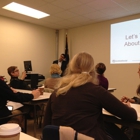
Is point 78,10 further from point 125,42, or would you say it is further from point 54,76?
point 54,76

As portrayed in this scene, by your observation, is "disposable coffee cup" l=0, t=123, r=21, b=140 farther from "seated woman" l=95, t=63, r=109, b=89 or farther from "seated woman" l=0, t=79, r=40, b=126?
"seated woman" l=95, t=63, r=109, b=89

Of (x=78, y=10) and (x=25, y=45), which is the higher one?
(x=78, y=10)

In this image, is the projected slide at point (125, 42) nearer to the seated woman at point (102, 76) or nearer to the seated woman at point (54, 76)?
the seated woman at point (102, 76)

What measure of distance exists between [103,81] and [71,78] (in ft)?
6.34

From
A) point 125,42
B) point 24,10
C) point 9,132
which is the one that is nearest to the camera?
→ point 9,132

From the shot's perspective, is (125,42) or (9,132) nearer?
(9,132)

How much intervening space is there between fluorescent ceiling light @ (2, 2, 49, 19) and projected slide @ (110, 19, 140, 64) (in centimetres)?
225

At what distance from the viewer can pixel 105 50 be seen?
5324 mm

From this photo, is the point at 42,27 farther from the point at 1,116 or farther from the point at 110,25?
the point at 1,116

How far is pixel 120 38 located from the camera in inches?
195

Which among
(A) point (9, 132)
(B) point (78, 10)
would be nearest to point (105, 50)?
(B) point (78, 10)

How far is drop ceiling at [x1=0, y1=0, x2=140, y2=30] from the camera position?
390 centimetres

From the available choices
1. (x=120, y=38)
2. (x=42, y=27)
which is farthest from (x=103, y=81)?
(x=42, y=27)

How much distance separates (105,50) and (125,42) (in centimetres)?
71
